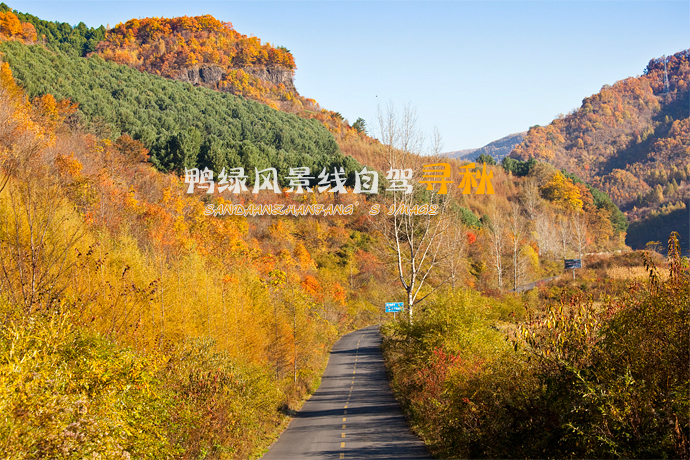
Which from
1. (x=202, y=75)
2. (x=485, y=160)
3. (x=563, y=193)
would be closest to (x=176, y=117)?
(x=202, y=75)

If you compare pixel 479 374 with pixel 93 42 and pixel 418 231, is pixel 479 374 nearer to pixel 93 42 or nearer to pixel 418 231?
pixel 418 231

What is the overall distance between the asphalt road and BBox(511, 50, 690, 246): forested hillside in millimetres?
95666

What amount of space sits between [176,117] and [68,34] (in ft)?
153

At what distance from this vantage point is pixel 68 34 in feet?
318

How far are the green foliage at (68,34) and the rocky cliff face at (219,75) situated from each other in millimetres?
17376

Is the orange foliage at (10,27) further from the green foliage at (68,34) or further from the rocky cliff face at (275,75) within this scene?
the rocky cliff face at (275,75)

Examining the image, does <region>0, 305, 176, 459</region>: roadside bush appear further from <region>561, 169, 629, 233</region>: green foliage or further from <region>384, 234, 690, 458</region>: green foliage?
<region>561, 169, 629, 233</region>: green foliage

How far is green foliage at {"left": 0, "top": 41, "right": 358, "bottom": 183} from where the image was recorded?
51.5m

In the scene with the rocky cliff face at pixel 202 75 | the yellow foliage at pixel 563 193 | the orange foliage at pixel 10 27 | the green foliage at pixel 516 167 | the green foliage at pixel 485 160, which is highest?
the rocky cliff face at pixel 202 75

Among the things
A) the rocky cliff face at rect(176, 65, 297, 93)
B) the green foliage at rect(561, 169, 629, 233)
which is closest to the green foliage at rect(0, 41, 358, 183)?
the rocky cliff face at rect(176, 65, 297, 93)

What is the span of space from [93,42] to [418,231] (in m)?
99.7

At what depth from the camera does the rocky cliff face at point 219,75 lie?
106 m

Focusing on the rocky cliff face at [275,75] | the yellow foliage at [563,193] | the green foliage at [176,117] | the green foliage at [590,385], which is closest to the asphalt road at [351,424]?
the green foliage at [590,385]

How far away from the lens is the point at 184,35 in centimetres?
11719
